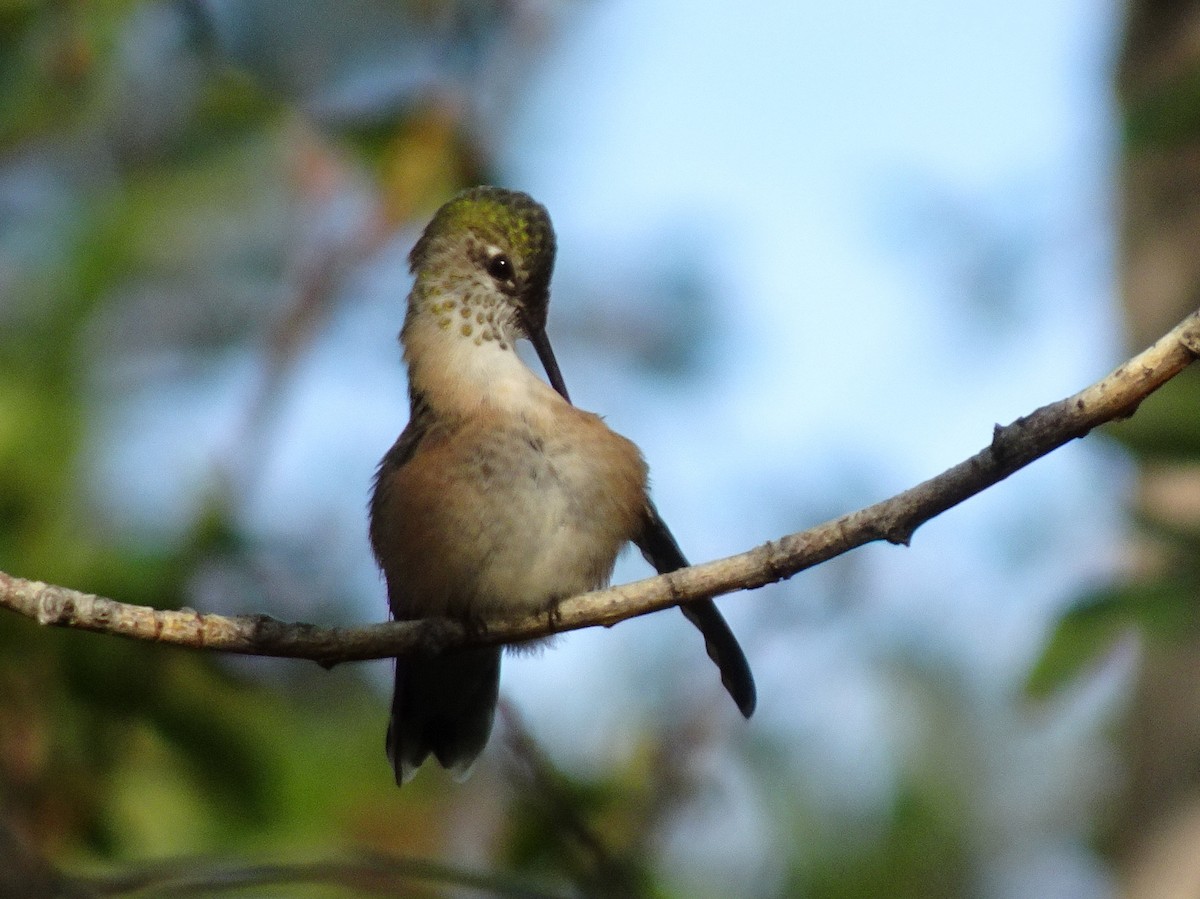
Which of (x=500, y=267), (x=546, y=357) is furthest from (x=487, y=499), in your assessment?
(x=500, y=267)

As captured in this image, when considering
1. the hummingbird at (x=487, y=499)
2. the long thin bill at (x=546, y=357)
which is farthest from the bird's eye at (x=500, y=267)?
the long thin bill at (x=546, y=357)

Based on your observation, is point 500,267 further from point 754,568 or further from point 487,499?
point 754,568

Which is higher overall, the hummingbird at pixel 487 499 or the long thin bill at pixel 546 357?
the long thin bill at pixel 546 357

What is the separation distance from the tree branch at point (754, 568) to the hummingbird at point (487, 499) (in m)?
0.57

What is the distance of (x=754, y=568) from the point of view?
3.18 metres

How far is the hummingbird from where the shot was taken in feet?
13.4

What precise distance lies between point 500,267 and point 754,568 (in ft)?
6.78

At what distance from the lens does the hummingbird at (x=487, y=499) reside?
4.08 m

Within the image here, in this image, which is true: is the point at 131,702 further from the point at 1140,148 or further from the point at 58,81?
the point at 1140,148

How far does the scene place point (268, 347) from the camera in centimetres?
647

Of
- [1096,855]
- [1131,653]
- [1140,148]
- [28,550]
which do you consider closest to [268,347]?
[28,550]

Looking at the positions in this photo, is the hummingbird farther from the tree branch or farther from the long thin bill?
the tree branch

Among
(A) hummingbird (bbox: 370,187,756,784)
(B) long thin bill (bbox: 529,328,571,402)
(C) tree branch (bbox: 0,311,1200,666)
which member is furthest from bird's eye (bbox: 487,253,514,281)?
(C) tree branch (bbox: 0,311,1200,666)

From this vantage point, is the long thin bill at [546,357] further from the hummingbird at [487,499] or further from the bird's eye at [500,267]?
the bird's eye at [500,267]
